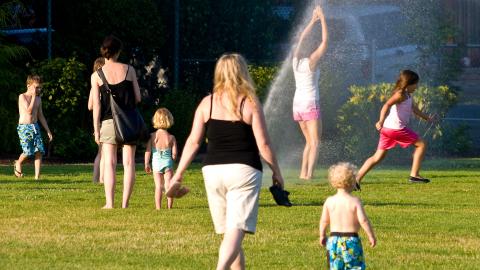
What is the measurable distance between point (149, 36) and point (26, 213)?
41.8 feet

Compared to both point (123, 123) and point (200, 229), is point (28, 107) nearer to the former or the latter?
point (123, 123)

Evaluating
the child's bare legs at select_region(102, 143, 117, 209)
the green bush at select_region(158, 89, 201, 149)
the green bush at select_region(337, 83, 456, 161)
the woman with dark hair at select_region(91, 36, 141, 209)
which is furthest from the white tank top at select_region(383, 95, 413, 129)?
the green bush at select_region(158, 89, 201, 149)

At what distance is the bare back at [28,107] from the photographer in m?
18.2

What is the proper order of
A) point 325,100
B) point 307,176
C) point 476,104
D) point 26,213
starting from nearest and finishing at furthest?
point 26,213 → point 307,176 → point 325,100 → point 476,104

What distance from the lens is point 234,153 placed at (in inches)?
337

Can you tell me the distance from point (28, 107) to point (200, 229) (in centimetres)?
699

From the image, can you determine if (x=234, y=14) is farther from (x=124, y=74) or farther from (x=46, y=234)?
(x=46, y=234)

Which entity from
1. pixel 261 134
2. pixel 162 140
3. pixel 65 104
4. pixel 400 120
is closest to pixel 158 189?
pixel 162 140

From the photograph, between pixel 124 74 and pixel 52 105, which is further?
pixel 52 105

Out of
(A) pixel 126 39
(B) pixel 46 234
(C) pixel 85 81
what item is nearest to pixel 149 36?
(A) pixel 126 39

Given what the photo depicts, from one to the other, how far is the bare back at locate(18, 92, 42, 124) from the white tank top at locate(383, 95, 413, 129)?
4.82 metres

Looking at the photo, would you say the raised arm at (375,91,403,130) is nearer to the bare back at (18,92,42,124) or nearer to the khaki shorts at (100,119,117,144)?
the khaki shorts at (100,119,117,144)

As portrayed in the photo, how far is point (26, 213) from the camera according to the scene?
1310 cm

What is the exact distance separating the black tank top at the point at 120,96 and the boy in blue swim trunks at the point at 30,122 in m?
4.89
